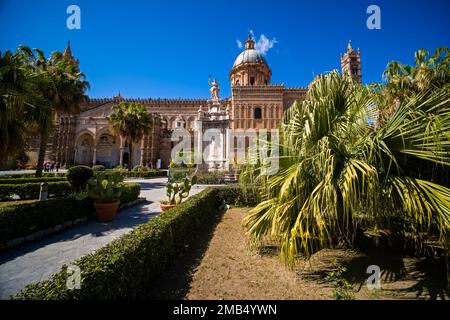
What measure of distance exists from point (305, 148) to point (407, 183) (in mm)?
1238

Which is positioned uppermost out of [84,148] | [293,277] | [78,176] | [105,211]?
[84,148]

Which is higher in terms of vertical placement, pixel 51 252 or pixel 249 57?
pixel 249 57

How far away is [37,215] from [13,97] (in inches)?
113

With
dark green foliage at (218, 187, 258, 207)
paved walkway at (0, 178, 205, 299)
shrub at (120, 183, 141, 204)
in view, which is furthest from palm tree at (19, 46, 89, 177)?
dark green foliage at (218, 187, 258, 207)

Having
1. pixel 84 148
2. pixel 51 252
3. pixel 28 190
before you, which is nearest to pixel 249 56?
pixel 84 148

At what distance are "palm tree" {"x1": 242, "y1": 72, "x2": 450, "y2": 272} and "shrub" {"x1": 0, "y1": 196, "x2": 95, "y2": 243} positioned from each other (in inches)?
205

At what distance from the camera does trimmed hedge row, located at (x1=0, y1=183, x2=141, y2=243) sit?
4.37m

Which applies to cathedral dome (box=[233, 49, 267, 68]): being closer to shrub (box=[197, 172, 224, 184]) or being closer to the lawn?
shrub (box=[197, 172, 224, 184])

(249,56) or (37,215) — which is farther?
(249,56)

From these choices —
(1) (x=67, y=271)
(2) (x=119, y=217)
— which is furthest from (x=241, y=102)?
(1) (x=67, y=271)

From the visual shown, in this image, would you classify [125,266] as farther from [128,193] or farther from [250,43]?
[250,43]

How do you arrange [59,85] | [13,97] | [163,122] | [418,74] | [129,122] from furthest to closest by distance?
[163,122] → [129,122] → [59,85] → [418,74] → [13,97]

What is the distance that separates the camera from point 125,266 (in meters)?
2.34
